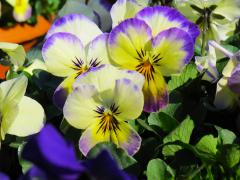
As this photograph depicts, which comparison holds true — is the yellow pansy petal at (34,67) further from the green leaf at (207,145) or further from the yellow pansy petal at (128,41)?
the green leaf at (207,145)

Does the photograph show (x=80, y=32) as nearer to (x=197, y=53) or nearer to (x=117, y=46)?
(x=117, y=46)

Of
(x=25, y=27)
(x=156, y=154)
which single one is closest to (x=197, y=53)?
(x=156, y=154)

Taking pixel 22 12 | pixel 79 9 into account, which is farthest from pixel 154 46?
pixel 22 12

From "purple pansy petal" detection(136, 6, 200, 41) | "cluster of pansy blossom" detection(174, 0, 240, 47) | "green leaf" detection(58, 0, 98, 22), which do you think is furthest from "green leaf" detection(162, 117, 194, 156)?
"green leaf" detection(58, 0, 98, 22)

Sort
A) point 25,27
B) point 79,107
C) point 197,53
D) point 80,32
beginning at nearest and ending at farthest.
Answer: point 79,107, point 80,32, point 197,53, point 25,27

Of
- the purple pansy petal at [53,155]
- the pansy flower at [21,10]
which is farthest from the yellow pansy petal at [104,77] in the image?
the pansy flower at [21,10]

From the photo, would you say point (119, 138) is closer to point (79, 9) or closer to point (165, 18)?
point (165, 18)

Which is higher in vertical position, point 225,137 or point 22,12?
point 225,137
